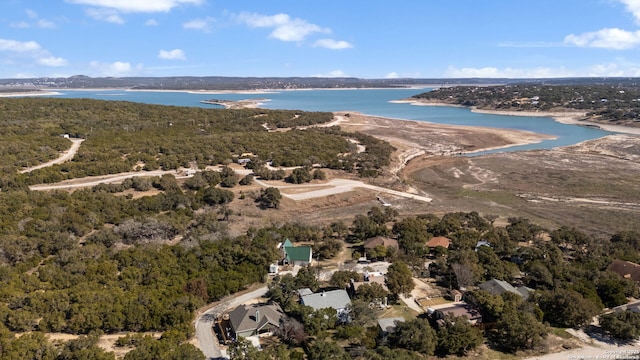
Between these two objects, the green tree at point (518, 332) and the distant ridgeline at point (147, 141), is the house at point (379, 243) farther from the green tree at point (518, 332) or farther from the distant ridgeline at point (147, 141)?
the distant ridgeline at point (147, 141)

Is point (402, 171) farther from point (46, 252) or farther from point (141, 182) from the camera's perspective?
point (46, 252)

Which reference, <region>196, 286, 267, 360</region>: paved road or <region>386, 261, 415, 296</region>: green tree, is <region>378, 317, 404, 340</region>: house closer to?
<region>386, 261, 415, 296</region>: green tree

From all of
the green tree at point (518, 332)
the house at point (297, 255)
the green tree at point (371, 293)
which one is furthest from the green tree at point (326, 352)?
the house at point (297, 255)

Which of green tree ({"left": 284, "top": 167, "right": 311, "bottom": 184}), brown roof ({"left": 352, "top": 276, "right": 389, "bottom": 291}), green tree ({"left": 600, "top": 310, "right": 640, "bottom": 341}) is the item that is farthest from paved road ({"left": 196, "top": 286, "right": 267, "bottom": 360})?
green tree ({"left": 284, "top": 167, "right": 311, "bottom": 184})

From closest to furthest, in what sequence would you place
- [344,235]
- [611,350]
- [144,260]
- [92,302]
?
[611,350] → [92,302] → [144,260] → [344,235]

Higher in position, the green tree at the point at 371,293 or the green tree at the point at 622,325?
the green tree at the point at 371,293

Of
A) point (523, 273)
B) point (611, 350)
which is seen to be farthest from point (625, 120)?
point (611, 350)

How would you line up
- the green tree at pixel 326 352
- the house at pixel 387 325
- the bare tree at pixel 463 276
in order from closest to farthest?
the green tree at pixel 326 352 < the house at pixel 387 325 < the bare tree at pixel 463 276
